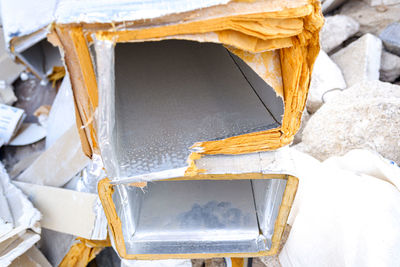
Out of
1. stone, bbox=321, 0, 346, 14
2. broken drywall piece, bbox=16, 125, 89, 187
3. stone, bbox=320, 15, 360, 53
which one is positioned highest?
stone, bbox=321, 0, 346, 14

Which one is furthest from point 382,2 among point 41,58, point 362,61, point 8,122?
point 8,122

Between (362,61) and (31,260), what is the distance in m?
1.82

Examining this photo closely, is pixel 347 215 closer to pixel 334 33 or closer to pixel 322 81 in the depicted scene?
pixel 322 81

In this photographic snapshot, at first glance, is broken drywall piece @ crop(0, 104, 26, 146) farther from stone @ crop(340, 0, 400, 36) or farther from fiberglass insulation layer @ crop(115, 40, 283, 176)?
stone @ crop(340, 0, 400, 36)

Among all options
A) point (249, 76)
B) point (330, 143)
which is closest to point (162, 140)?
point (249, 76)

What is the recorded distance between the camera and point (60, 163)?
132 centimetres

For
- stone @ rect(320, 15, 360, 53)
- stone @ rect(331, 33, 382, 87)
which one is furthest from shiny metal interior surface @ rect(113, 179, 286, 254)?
stone @ rect(320, 15, 360, 53)

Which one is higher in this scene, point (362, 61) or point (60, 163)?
point (362, 61)

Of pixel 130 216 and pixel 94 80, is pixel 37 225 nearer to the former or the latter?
pixel 130 216

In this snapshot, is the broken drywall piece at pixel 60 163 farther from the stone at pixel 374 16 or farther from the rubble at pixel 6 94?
the stone at pixel 374 16

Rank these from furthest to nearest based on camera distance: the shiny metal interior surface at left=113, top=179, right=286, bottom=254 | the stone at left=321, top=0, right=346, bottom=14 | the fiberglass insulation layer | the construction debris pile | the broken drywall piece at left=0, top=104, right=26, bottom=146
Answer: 1. the stone at left=321, top=0, right=346, bottom=14
2. the broken drywall piece at left=0, top=104, right=26, bottom=146
3. the shiny metal interior surface at left=113, top=179, right=286, bottom=254
4. the fiberglass insulation layer
5. the construction debris pile

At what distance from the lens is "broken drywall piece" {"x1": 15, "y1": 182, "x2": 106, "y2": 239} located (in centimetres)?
112

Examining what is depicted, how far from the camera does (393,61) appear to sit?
1.78 m

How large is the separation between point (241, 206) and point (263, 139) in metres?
0.39
